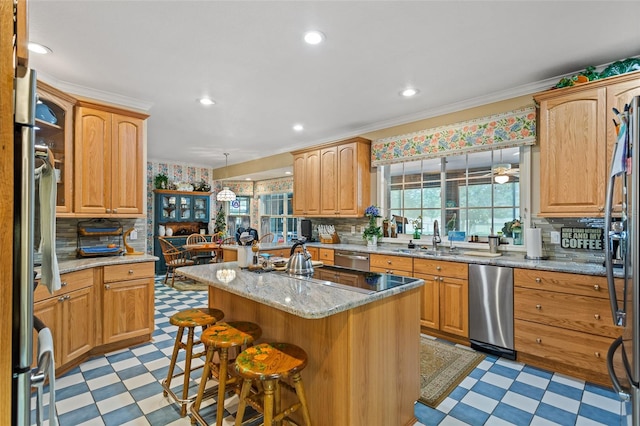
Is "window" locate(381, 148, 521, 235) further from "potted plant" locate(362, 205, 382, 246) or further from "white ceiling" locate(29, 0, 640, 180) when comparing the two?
"white ceiling" locate(29, 0, 640, 180)

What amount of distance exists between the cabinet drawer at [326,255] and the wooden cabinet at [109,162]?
237 centimetres

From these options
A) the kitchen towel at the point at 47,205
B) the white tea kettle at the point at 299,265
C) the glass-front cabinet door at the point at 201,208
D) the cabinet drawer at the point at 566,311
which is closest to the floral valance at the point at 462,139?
the cabinet drawer at the point at 566,311

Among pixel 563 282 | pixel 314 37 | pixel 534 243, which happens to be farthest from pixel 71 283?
pixel 534 243

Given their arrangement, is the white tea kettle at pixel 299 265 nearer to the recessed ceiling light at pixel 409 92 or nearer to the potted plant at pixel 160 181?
the recessed ceiling light at pixel 409 92

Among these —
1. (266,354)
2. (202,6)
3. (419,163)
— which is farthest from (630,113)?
(419,163)

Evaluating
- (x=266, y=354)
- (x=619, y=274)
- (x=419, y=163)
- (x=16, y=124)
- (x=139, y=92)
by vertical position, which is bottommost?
(x=266, y=354)

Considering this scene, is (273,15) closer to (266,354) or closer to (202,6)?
(202,6)

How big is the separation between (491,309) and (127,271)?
138 inches

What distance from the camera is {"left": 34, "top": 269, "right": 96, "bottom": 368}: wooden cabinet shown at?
8.16 ft

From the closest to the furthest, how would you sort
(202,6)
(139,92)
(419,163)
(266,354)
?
(266,354) < (202,6) < (139,92) < (419,163)

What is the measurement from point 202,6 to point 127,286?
2.57m

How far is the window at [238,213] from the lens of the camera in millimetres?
8500

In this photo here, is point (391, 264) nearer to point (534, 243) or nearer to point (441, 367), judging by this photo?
point (441, 367)

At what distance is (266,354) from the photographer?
5.48 feet
